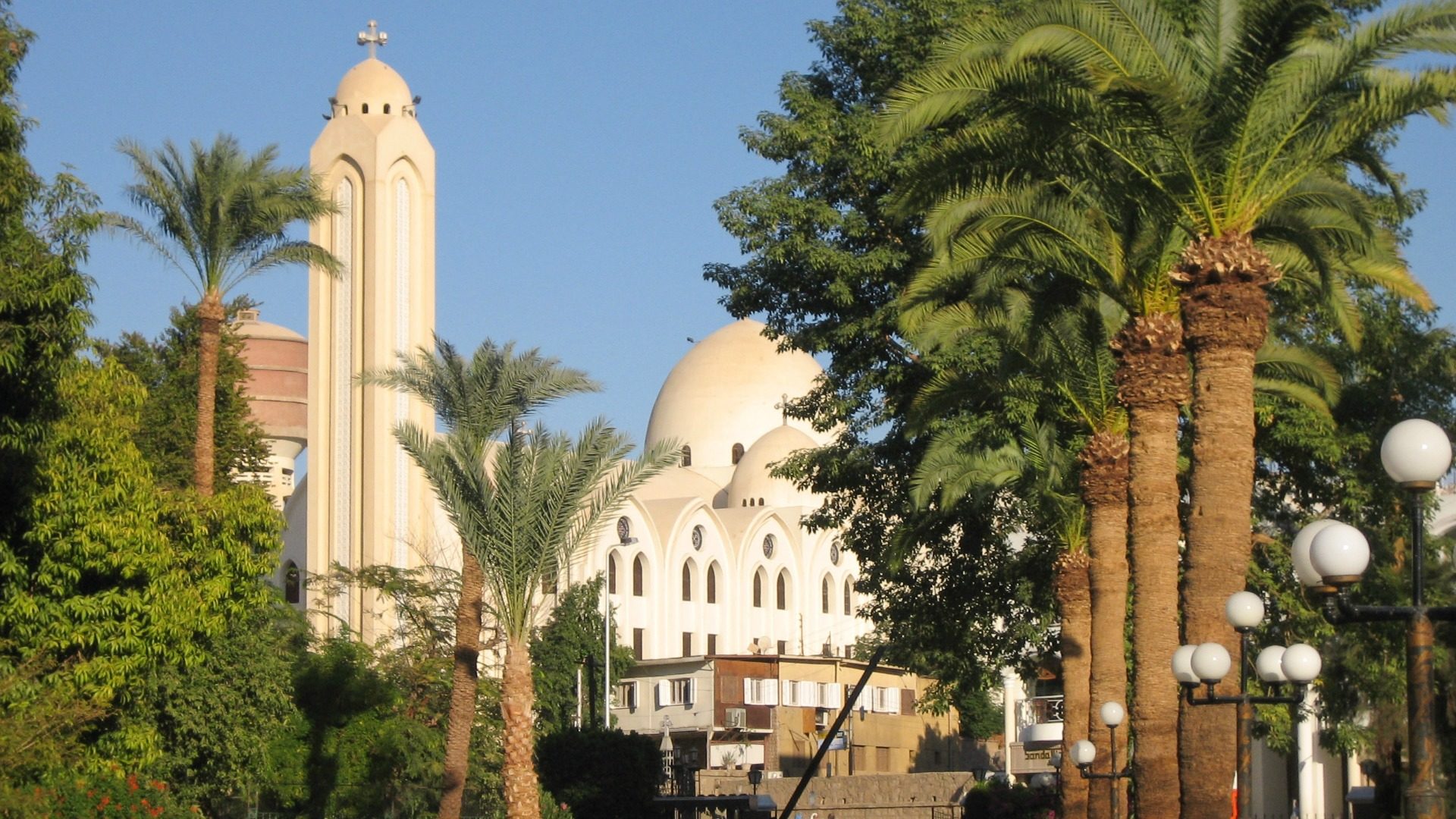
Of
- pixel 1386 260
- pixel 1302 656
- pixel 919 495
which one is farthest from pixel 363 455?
pixel 1302 656

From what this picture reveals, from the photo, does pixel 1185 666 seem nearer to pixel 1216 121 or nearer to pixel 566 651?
pixel 1216 121

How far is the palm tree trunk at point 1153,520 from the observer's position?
13.1m

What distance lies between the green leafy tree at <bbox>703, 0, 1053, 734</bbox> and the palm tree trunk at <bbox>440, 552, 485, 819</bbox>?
436cm

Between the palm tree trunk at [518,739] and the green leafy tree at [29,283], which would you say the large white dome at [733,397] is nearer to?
the palm tree trunk at [518,739]

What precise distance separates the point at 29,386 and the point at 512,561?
684 cm

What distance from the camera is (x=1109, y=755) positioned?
17.9m

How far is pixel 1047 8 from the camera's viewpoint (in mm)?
11375

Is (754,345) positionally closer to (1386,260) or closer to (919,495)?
(919,495)

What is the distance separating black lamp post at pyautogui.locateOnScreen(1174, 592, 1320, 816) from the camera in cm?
921

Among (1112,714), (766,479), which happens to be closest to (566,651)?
(766,479)

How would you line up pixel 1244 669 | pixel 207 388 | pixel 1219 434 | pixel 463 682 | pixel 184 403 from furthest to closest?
pixel 184 403 < pixel 207 388 < pixel 463 682 < pixel 1219 434 < pixel 1244 669

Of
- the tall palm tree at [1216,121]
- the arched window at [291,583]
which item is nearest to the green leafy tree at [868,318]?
the tall palm tree at [1216,121]

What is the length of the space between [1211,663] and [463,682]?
1243 centimetres

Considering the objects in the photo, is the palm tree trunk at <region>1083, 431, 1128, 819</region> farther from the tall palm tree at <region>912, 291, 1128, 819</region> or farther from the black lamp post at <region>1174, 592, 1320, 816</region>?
the black lamp post at <region>1174, 592, 1320, 816</region>
